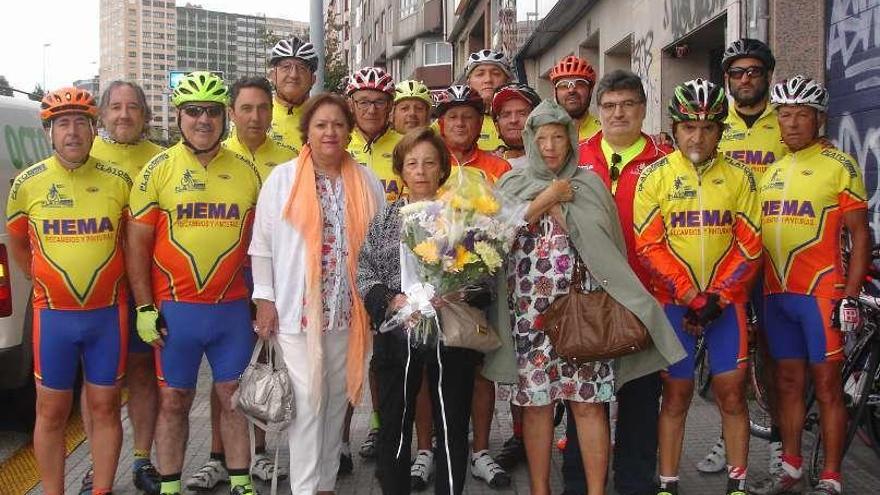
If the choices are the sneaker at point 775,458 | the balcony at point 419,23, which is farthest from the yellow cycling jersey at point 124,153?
the balcony at point 419,23

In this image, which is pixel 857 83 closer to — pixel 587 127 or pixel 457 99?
pixel 587 127

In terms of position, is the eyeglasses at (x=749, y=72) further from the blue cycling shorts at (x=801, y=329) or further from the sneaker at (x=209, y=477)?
the sneaker at (x=209, y=477)

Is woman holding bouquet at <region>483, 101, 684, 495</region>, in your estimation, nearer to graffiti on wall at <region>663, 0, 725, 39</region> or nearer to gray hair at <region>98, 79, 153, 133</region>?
gray hair at <region>98, 79, 153, 133</region>

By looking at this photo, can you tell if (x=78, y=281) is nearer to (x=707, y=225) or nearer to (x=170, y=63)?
(x=707, y=225)

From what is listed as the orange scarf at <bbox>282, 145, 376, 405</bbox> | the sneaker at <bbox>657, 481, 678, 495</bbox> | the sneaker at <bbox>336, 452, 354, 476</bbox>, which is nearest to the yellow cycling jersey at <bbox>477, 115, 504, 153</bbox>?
the orange scarf at <bbox>282, 145, 376, 405</bbox>

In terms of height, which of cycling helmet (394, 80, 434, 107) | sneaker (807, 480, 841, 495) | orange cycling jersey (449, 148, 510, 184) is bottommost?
sneaker (807, 480, 841, 495)

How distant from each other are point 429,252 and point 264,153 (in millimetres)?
1910

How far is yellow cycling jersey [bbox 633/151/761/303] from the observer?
173 inches

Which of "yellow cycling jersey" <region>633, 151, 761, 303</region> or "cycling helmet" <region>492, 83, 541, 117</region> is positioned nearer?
"yellow cycling jersey" <region>633, 151, 761, 303</region>

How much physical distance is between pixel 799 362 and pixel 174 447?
349cm

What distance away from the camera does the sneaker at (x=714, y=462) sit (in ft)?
17.3

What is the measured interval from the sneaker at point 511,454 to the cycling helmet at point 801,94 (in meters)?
2.60

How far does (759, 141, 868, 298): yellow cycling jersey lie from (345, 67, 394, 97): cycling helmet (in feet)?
8.00

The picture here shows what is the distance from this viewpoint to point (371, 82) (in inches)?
219
